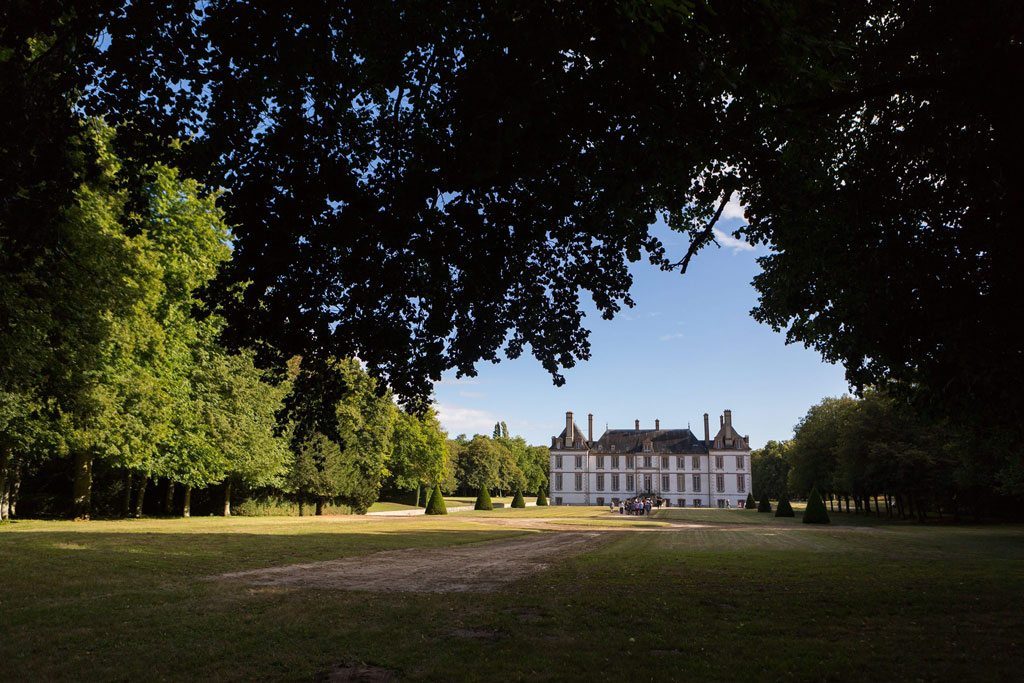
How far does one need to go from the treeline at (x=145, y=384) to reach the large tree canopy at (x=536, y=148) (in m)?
1.11

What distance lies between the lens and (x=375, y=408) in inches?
1801

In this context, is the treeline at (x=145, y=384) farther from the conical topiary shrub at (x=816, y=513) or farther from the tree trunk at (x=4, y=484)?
the conical topiary shrub at (x=816, y=513)

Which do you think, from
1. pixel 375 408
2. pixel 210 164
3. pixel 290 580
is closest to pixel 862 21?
pixel 210 164

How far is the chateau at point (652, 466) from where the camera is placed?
94000 mm

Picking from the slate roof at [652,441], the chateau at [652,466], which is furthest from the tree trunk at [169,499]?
the slate roof at [652,441]

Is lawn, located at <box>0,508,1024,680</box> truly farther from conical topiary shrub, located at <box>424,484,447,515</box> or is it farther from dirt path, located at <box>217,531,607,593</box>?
conical topiary shrub, located at <box>424,484,447,515</box>

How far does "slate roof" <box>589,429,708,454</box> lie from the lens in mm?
97188

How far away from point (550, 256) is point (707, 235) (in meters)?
3.56

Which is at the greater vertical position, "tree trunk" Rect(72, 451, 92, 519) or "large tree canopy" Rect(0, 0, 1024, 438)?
"large tree canopy" Rect(0, 0, 1024, 438)

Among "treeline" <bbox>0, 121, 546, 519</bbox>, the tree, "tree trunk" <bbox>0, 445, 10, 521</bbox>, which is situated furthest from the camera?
the tree

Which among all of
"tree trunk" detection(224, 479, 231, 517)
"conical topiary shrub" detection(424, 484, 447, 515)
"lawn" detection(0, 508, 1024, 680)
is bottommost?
"conical topiary shrub" detection(424, 484, 447, 515)

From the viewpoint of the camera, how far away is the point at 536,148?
7.52 m

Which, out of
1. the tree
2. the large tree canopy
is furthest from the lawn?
the tree

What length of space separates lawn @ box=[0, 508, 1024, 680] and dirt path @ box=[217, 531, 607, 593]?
2.26 ft
